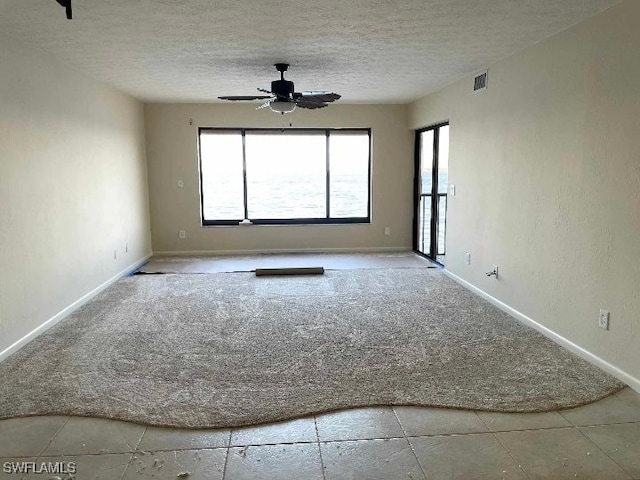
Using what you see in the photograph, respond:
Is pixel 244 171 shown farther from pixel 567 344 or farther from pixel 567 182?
pixel 567 344

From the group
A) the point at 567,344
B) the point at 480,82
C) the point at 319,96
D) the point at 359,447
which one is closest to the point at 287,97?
the point at 319,96

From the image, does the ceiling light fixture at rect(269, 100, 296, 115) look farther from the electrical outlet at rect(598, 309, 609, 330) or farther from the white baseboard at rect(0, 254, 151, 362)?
the electrical outlet at rect(598, 309, 609, 330)

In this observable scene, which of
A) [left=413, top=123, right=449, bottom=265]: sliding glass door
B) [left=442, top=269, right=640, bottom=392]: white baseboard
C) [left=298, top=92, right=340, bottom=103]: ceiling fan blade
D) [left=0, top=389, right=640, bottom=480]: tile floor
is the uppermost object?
[left=298, top=92, right=340, bottom=103]: ceiling fan blade

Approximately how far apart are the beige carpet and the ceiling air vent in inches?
86.7

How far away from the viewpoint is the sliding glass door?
665cm

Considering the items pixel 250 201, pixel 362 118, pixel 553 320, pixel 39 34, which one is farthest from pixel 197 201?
pixel 553 320

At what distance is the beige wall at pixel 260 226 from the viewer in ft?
24.0

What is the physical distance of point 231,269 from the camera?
21.2 ft

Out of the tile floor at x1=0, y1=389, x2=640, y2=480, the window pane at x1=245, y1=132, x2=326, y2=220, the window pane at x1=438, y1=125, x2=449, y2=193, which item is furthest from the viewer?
the window pane at x1=245, y1=132, x2=326, y2=220

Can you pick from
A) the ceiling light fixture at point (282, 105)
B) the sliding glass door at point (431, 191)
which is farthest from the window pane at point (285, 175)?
the ceiling light fixture at point (282, 105)

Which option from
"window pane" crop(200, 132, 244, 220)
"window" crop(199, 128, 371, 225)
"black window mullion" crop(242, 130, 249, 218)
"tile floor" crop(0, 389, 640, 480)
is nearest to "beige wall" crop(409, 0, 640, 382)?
"tile floor" crop(0, 389, 640, 480)

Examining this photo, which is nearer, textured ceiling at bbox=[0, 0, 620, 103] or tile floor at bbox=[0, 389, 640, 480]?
tile floor at bbox=[0, 389, 640, 480]

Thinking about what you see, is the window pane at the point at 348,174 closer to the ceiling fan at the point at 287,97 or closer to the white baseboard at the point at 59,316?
the ceiling fan at the point at 287,97

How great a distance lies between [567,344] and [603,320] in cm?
46
